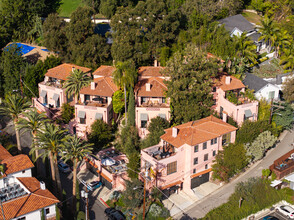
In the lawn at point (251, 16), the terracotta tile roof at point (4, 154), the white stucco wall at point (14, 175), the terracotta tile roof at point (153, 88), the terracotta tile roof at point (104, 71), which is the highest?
the lawn at point (251, 16)

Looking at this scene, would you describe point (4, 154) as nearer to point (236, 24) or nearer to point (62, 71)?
point (62, 71)

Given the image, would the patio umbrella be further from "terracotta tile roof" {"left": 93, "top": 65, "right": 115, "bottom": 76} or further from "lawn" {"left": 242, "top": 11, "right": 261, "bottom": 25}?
"lawn" {"left": 242, "top": 11, "right": 261, "bottom": 25}

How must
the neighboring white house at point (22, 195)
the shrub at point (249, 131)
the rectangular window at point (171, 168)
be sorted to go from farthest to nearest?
1. the shrub at point (249, 131)
2. the rectangular window at point (171, 168)
3. the neighboring white house at point (22, 195)

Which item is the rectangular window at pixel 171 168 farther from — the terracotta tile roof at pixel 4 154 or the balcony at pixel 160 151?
the terracotta tile roof at pixel 4 154

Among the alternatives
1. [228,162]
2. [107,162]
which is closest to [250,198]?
[228,162]

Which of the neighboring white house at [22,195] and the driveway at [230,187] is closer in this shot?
the neighboring white house at [22,195]

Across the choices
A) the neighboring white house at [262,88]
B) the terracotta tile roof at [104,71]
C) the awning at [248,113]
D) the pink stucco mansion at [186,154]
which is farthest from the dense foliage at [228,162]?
the terracotta tile roof at [104,71]

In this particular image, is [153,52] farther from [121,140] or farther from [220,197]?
[220,197]

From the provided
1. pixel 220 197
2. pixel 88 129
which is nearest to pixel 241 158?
pixel 220 197
